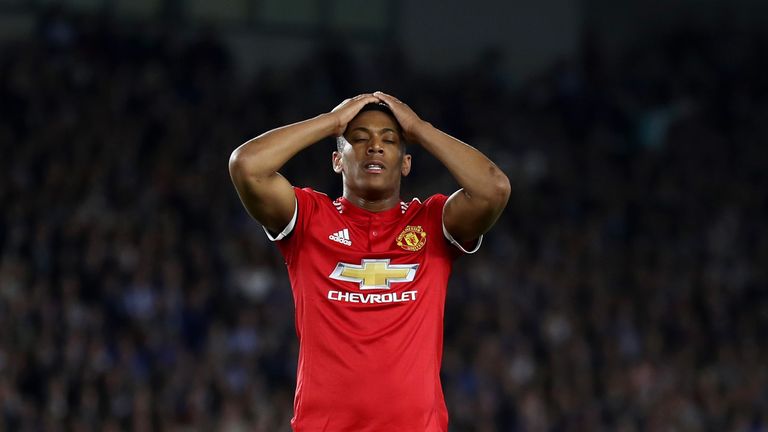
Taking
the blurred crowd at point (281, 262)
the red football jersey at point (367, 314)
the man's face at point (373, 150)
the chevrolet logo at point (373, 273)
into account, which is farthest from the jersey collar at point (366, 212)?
the blurred crowd at point (281, 262)

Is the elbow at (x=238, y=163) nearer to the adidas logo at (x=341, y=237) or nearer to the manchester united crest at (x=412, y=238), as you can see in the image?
the adidas logo at (x=341, y=237)

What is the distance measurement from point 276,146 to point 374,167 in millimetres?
421

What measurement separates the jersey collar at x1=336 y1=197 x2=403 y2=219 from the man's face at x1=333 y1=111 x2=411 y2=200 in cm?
12

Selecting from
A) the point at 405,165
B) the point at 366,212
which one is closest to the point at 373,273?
the point at 366,212

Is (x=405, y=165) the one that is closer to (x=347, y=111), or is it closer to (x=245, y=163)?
(x=347, y=111)

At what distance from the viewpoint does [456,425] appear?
13.1 m

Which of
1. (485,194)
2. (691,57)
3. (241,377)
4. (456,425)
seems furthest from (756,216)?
(485,194)

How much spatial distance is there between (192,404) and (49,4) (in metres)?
8.29

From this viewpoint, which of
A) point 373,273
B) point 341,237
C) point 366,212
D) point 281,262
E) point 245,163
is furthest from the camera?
point 281,262

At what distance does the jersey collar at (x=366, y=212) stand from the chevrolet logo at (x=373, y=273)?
250 mm

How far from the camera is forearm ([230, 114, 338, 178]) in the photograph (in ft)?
16.4

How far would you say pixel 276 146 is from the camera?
5047mm

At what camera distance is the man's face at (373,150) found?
5184 millimetres

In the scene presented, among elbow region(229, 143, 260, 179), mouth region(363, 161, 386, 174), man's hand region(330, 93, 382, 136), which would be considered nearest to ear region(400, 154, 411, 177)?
mouth region(363, 161, 386, 174)
